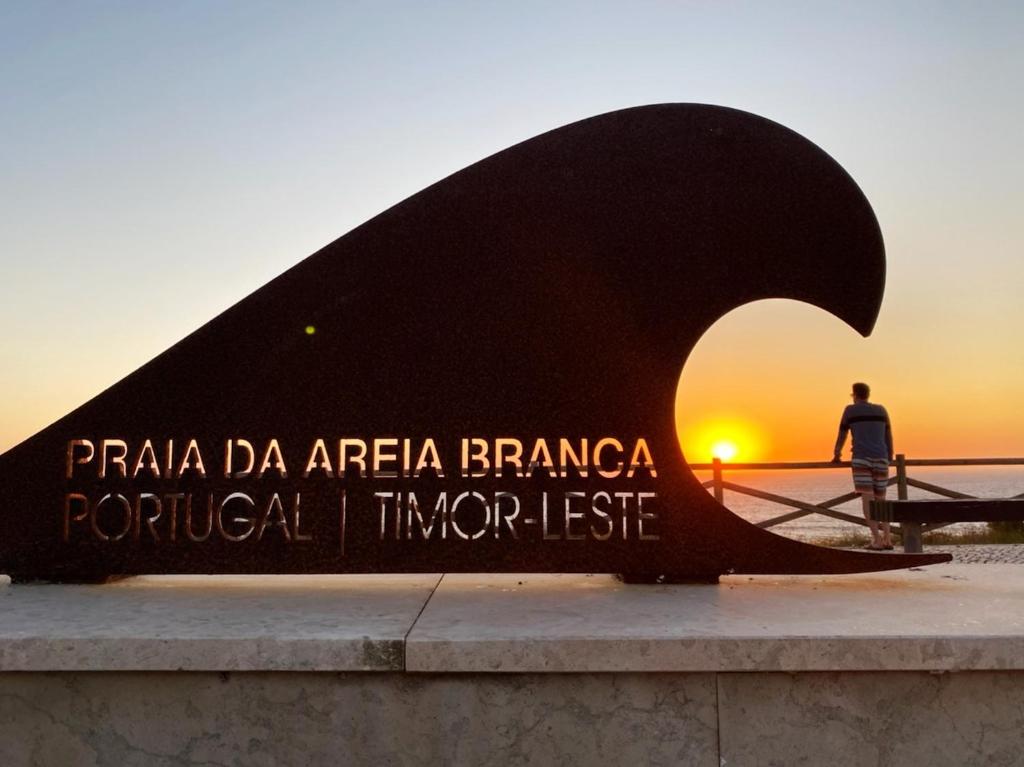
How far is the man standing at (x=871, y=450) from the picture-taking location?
7637mm

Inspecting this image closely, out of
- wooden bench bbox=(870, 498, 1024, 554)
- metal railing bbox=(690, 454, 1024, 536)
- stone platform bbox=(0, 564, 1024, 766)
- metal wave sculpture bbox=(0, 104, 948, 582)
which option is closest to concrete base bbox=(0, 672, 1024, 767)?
stone platform bbox=(0, 564, 1024, 766)

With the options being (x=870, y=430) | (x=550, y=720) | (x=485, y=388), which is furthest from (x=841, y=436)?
(x=550, y=720)

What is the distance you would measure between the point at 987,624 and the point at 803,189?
2.25m

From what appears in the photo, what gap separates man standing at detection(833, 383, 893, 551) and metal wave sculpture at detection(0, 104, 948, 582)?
380 cm

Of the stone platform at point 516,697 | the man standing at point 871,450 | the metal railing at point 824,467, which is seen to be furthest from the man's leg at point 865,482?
the stone platform at point 516,697

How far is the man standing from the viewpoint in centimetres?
764

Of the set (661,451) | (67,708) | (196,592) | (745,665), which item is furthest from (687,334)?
(67,708)

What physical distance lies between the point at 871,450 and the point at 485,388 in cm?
499

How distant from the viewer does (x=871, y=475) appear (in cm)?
765

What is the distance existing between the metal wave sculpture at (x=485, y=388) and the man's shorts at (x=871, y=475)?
12.5ft

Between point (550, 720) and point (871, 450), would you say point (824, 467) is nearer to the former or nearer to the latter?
point (871, 450)

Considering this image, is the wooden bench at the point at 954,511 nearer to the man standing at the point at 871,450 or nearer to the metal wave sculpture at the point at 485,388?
the metal wave sculpture at the point at 485,388

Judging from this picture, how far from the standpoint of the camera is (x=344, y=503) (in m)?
4.00

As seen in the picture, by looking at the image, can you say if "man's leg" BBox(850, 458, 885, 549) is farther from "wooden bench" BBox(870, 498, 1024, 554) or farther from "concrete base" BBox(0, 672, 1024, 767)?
"concrete base" BBox(0, 672, 1024, 767)
